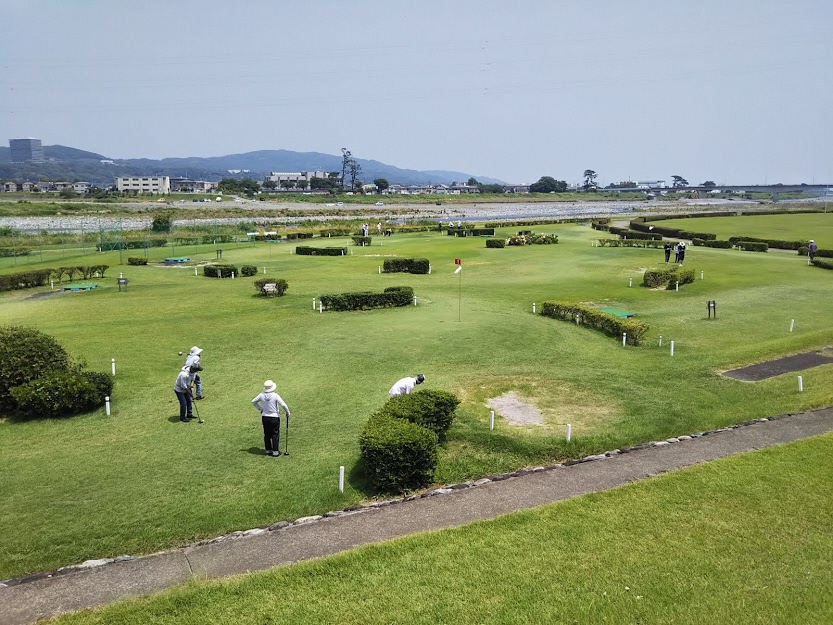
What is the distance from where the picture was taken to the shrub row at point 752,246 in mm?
54737

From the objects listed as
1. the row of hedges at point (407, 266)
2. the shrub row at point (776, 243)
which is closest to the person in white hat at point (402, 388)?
the row of hedges at point (407, 266)

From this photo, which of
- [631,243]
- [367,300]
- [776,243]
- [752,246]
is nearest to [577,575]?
[367,300]

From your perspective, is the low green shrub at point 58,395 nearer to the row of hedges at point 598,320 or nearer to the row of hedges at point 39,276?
the row of hedges at point 598,320

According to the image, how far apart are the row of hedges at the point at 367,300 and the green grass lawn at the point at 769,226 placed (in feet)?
144

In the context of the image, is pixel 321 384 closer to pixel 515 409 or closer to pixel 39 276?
pixel 515 409

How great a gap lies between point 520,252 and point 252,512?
1763 inches

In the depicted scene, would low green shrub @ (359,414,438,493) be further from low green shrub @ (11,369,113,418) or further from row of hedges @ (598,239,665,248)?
row of hedges @ (598,239,665,248)

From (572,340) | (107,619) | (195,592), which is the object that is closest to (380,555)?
(195,592)

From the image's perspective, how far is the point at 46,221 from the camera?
99.1m

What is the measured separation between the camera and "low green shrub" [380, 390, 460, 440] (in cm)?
1284

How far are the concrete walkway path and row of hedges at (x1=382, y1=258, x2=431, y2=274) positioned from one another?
1126 inches

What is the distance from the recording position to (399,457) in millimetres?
11414

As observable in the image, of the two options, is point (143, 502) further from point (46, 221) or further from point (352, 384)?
point (46, 221)

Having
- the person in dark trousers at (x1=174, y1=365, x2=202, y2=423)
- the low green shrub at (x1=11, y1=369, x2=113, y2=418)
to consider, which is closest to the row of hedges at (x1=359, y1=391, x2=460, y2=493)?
the person in dark trousers at (x1=174, y1=365, x2=202, y2=423)
